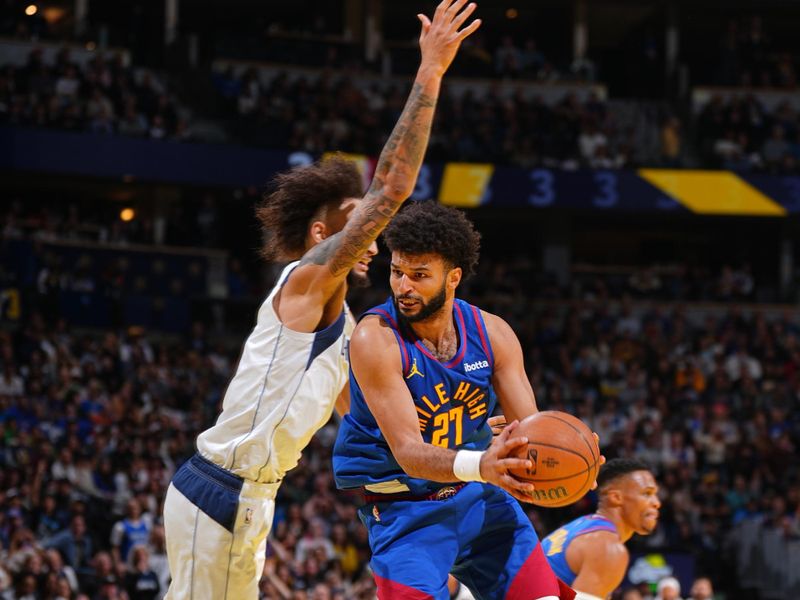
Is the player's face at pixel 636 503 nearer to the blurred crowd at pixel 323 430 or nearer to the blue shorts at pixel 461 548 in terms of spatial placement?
the blue shorts at pixel 461 548

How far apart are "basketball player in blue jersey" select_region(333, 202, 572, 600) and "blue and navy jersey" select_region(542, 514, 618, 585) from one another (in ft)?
4.04

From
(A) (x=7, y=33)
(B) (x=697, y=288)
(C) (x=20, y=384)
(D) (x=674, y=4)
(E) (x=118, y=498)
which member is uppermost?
(D) (x=674, y=4)

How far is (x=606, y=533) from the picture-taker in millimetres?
6465

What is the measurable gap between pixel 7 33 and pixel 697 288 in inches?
577

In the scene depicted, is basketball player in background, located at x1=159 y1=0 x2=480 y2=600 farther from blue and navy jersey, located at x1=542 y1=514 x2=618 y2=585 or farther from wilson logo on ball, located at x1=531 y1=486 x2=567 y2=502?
blue and navy jersey, located at x1=542 y1=514 x2=618 y2=585

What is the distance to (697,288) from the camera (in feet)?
82.3

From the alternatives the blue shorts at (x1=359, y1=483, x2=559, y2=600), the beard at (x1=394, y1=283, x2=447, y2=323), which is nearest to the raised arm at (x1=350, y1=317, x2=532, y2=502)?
the beard at (x1=394, y1=283, x2=447, y2=323)

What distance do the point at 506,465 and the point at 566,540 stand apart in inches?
95.0

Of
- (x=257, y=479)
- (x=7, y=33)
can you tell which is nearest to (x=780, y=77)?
(x=7, y=33)

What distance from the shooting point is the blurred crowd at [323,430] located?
44.3 feet

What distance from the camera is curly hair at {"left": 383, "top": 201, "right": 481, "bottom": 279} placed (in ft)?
16.2

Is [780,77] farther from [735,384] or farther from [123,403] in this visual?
[123,403]

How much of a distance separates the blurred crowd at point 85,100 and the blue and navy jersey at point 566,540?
17.6m

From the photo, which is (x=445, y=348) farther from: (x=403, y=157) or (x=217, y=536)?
(x=217, y=536)
